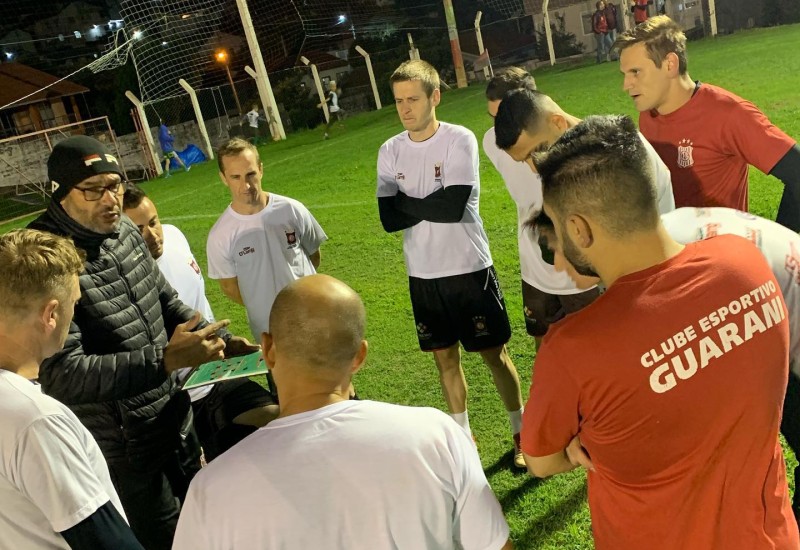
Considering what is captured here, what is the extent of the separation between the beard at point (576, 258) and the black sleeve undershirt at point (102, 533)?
1569mm

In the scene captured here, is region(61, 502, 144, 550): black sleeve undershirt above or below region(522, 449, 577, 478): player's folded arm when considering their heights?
above

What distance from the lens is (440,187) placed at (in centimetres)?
406

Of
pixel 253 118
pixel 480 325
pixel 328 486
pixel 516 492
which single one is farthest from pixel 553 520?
pixel 253 118

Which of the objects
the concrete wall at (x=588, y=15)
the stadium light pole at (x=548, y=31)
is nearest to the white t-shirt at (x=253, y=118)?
the stadium light pole at (x=548, y=31)

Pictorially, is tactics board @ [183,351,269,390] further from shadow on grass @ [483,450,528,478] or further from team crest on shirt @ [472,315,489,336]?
shadow on grass @ [483,450,528,478]

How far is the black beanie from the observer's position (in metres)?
3.09

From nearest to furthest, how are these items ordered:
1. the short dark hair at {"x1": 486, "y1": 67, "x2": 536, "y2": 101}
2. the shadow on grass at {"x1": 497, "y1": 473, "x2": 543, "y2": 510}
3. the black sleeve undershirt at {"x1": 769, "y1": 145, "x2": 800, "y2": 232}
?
the black sleeve undershirt at {"x1": 769, "y1": 145, "x2": 800, "y2": 232} → the shadow on grass at {"x1": 497, "y1": 473, "x2": 543, "y2": 510} → the short dark hair at {"x1": 486, "y1": 67, "x2": 536, "y2": 101}

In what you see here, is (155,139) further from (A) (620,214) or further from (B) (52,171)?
(A) (620,214)

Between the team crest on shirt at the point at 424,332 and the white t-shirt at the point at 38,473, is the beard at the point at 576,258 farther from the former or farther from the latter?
the team crest on shirt at the point at 424,332

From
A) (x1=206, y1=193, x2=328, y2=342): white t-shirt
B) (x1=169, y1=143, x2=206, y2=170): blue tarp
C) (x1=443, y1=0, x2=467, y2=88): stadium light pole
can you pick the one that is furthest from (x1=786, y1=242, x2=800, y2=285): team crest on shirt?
(x1=443, y1=0, x2=467, y2=88): stadium light pole

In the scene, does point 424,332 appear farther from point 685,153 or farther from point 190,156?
point 190,156

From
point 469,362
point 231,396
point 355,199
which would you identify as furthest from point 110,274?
point 355,199

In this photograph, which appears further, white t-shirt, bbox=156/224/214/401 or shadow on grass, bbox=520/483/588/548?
white t-shirt, bbox=156/224/214/401

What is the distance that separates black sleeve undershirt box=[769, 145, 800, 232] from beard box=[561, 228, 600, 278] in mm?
1838
